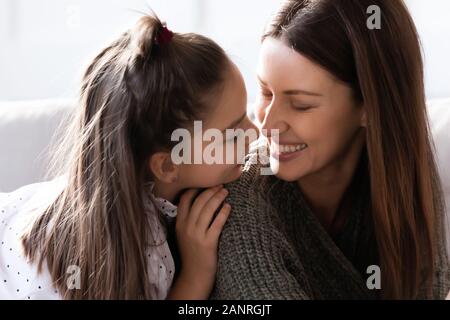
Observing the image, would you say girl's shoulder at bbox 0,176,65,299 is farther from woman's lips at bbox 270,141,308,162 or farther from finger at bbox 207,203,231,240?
woman's lips at bbox 270,141,308,162

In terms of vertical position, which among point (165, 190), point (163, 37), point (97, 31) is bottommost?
point (165, 190)

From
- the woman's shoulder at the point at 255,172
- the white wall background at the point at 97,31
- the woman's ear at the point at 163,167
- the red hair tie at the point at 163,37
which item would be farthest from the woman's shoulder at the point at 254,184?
the white wall background at the point at 97,31

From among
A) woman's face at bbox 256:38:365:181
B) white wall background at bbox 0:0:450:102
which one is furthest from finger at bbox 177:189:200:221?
white wall background at bbox 0:0:450:102

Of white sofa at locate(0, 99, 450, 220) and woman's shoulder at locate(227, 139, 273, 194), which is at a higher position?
white sofa at locate(0, 99, 450, 220)

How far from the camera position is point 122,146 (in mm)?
1213

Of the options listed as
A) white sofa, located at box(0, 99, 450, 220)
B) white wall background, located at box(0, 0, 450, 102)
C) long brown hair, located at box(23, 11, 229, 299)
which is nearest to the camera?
long brown hair, located at box(23, 11, 229, 299)

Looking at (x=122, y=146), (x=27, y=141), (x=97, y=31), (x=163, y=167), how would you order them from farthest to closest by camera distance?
(x=97, y=31) → (x=27, y=141) → (x=163, y=167) → (x=122, y=146)

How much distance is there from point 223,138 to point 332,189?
0.33 metres

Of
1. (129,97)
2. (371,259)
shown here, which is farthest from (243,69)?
(129,97)

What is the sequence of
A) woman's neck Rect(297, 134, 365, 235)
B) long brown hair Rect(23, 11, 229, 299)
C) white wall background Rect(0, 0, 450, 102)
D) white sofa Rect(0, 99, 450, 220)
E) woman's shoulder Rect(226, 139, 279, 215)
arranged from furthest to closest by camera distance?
1. white wall background Rect(0, 0, 450, 102)
2. white sofa Rect(0, 99, 450, 220)
3. woman's neck Rect(297, 134, 365, 235)
4. woman's shoulder Rect(226, 139, 279, 215)
5. long brown hair Rect(23, 11, 229, 299)

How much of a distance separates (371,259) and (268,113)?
393mm

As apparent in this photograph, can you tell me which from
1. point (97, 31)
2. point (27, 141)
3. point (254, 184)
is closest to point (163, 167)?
point (254, 184)

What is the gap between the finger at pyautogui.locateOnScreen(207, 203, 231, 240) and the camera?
128 centimetres

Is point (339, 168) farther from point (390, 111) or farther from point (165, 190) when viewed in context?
point (165, 190)
